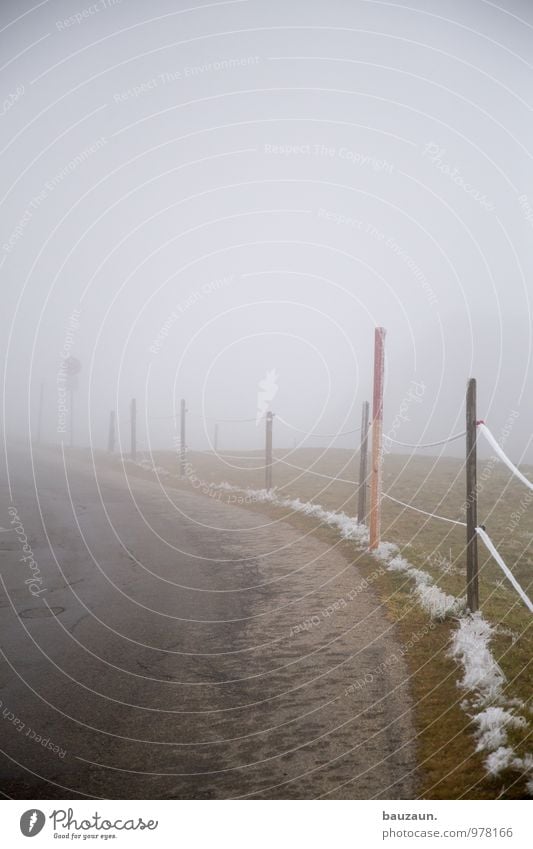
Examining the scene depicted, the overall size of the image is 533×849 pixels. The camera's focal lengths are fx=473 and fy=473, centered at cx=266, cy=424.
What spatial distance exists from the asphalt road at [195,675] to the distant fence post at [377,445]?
1.04m

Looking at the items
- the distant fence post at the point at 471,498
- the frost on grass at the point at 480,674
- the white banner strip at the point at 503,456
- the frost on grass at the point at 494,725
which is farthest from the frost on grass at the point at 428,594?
the frost on grass at the point at 494,725

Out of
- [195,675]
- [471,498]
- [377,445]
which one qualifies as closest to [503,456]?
[471,498]

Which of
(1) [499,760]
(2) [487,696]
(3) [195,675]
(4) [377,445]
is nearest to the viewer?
(1) [499,760]

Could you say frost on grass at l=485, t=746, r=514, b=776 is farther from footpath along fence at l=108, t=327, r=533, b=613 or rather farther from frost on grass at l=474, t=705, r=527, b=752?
footpath along fence at l=108, t=327, r=533, b=613

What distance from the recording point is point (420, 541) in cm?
1190

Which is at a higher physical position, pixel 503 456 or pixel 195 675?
pixel 503 456

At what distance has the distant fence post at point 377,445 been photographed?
1069 centimetres

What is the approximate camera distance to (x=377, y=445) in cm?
1095

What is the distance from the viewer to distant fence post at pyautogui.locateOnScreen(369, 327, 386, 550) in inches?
421

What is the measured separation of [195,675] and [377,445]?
6784 mm

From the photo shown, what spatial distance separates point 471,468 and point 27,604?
7.37m

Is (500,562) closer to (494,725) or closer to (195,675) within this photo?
(494,725)

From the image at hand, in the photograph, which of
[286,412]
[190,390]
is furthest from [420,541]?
[190,390]
